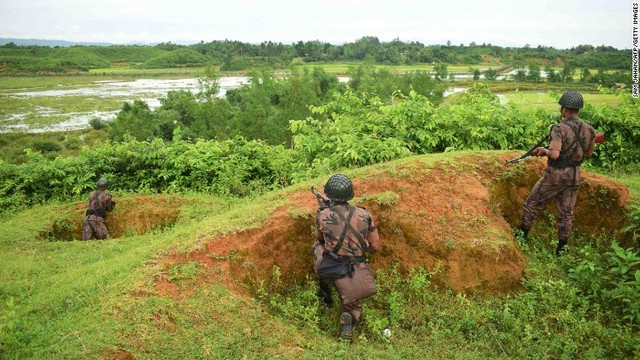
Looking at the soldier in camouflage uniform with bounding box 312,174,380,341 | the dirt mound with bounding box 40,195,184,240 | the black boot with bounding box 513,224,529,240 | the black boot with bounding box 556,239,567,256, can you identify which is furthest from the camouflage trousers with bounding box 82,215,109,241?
the black boot with bounding box 556,239,567,256

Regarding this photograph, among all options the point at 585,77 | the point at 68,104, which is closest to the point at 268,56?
the point at 68,104

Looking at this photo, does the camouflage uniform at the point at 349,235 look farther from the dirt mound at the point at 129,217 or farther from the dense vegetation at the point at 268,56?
the dense vegetation at the point at 268,56

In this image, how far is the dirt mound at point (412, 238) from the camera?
6.21m

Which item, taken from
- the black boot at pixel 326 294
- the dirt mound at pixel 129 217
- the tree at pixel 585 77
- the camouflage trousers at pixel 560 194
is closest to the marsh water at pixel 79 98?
the tree at pixel 585 77

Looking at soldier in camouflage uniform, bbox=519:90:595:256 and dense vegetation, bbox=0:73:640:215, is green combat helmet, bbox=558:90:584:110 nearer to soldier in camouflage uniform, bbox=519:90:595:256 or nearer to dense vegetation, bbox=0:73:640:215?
soldier in camouflage uniform, bbox=519:90:595:256

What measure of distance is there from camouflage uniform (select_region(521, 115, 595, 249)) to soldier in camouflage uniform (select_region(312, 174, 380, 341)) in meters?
3.07

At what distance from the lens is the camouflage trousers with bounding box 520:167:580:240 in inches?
265

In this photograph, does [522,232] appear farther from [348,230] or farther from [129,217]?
[129,217]

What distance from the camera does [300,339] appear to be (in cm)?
523

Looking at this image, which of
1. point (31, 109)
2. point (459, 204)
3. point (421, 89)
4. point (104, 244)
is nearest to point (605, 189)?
point (459, 204)

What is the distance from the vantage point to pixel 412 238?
668 centimetres

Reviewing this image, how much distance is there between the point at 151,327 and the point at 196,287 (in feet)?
2.61

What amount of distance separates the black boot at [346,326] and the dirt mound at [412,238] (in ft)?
4.13

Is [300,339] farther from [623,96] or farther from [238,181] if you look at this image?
[623,96]
